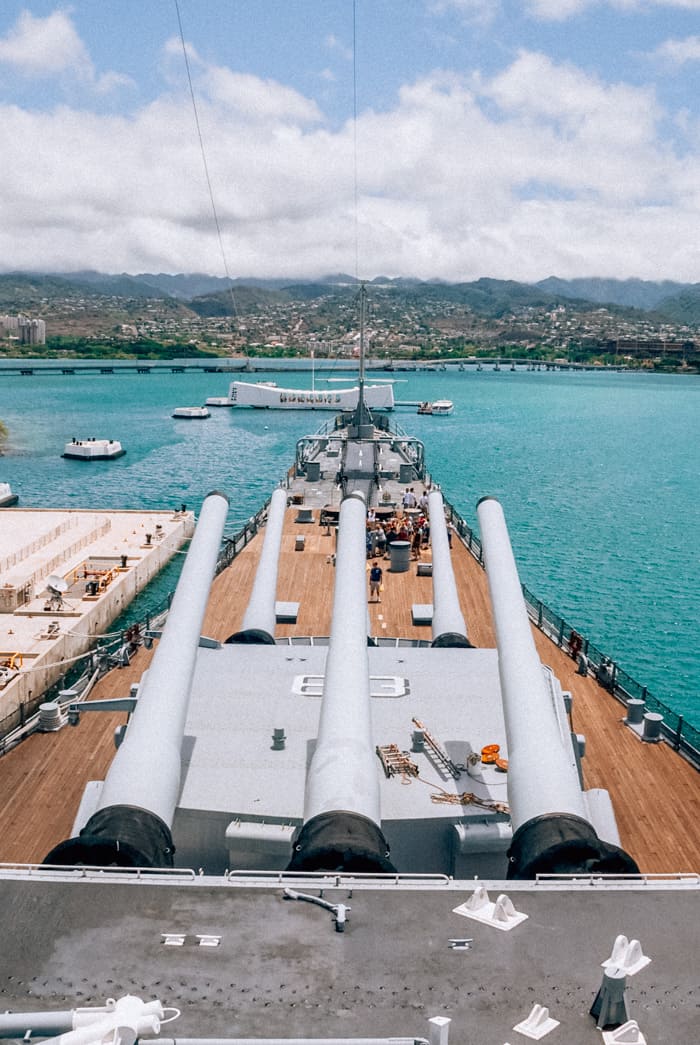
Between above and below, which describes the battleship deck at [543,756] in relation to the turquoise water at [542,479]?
above

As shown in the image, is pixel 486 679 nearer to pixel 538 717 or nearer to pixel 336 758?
pixel 538 717

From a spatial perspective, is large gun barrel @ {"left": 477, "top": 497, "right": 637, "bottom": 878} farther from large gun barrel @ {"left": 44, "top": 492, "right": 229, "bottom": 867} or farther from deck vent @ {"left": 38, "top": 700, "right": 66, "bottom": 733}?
deck vent @ {"left": 38, "top": 700, "right": 66, "bottom": 733}

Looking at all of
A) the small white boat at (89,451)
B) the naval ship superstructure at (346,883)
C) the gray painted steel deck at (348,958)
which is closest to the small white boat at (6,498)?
the small white boat at (89,451)

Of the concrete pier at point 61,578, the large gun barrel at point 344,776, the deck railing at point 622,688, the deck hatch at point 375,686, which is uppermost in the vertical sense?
the large gun barrel at point 344,776


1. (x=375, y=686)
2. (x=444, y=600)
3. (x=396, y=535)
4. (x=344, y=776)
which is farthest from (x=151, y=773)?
(x=396, y=535)

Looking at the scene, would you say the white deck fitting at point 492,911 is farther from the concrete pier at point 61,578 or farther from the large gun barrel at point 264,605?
the concrete pier at point 61,578

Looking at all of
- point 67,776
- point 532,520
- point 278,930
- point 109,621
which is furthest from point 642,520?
point 278,930

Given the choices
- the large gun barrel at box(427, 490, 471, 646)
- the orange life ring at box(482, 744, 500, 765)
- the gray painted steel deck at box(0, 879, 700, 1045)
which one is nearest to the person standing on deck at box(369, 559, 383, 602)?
the large gun barrel at box(427, 490, 471, 646)
